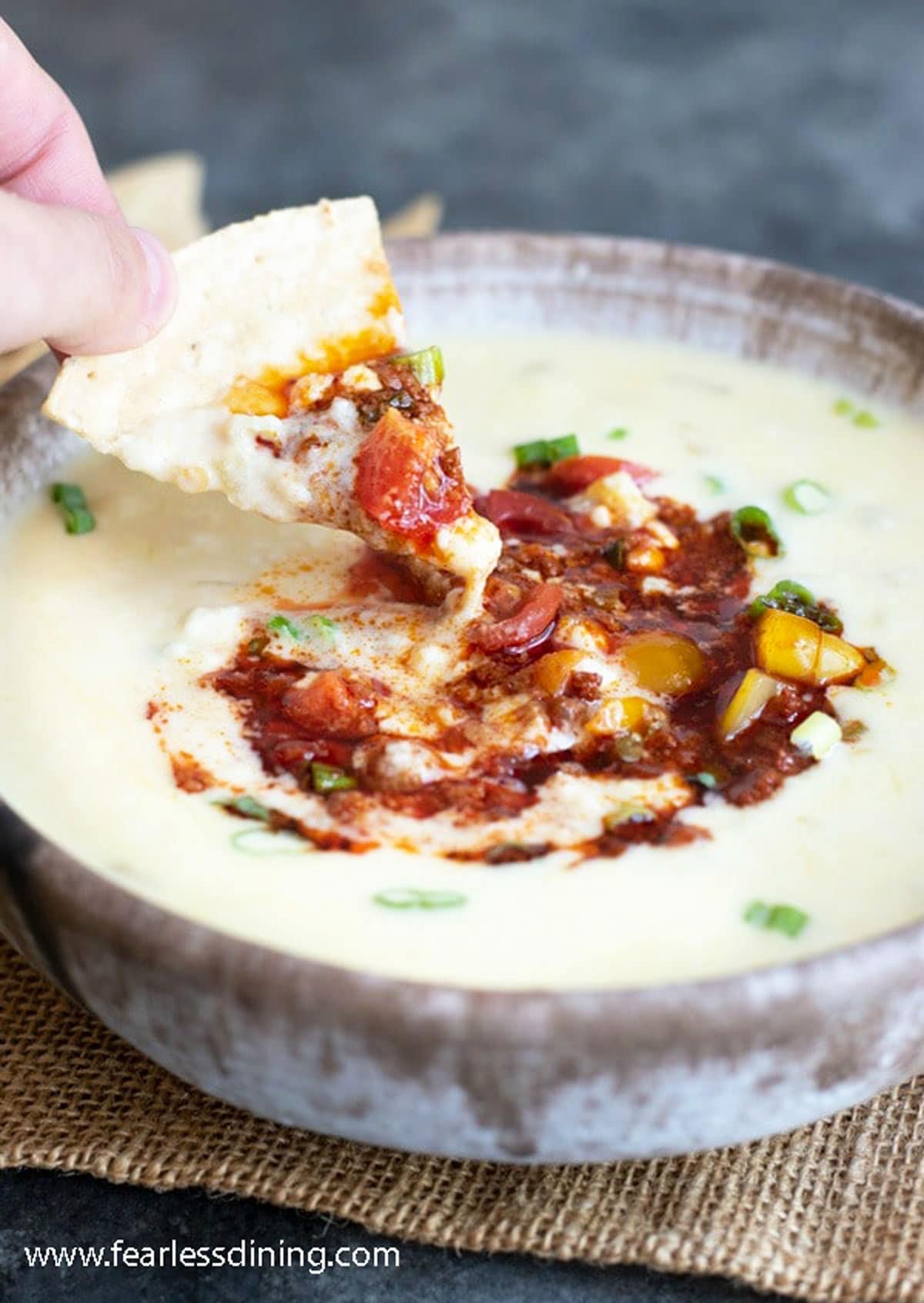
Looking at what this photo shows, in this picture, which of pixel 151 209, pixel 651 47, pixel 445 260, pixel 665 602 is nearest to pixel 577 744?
pixel 665 602

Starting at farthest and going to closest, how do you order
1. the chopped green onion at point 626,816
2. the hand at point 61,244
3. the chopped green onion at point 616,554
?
1. the chopped green onion at point 616,554
2. the chopped green onion at point 626,816
3. the hand at point 61,244

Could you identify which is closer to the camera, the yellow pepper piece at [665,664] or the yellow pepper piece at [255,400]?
the yellow pepper piece at [665,664]

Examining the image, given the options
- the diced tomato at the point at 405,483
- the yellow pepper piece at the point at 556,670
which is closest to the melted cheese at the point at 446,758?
the yellow pepper piece at the point at 556,670

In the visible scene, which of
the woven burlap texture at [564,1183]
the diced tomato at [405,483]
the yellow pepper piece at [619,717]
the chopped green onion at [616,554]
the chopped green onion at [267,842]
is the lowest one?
the woven burlap texture at [564,1183]

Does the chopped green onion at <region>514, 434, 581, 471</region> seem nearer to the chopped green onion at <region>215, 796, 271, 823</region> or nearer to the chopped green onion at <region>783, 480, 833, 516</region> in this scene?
the chopped green onion at <region>783, 480, 833, 516</region>

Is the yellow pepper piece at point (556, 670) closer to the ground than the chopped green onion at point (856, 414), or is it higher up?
higher up

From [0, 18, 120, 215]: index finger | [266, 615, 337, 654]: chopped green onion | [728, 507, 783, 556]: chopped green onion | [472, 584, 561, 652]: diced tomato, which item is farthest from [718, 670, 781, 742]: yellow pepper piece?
[0, 18, 120, 215]: index finger

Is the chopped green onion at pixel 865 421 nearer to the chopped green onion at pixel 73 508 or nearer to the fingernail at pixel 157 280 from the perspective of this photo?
the fingernail at pixel 157 280
